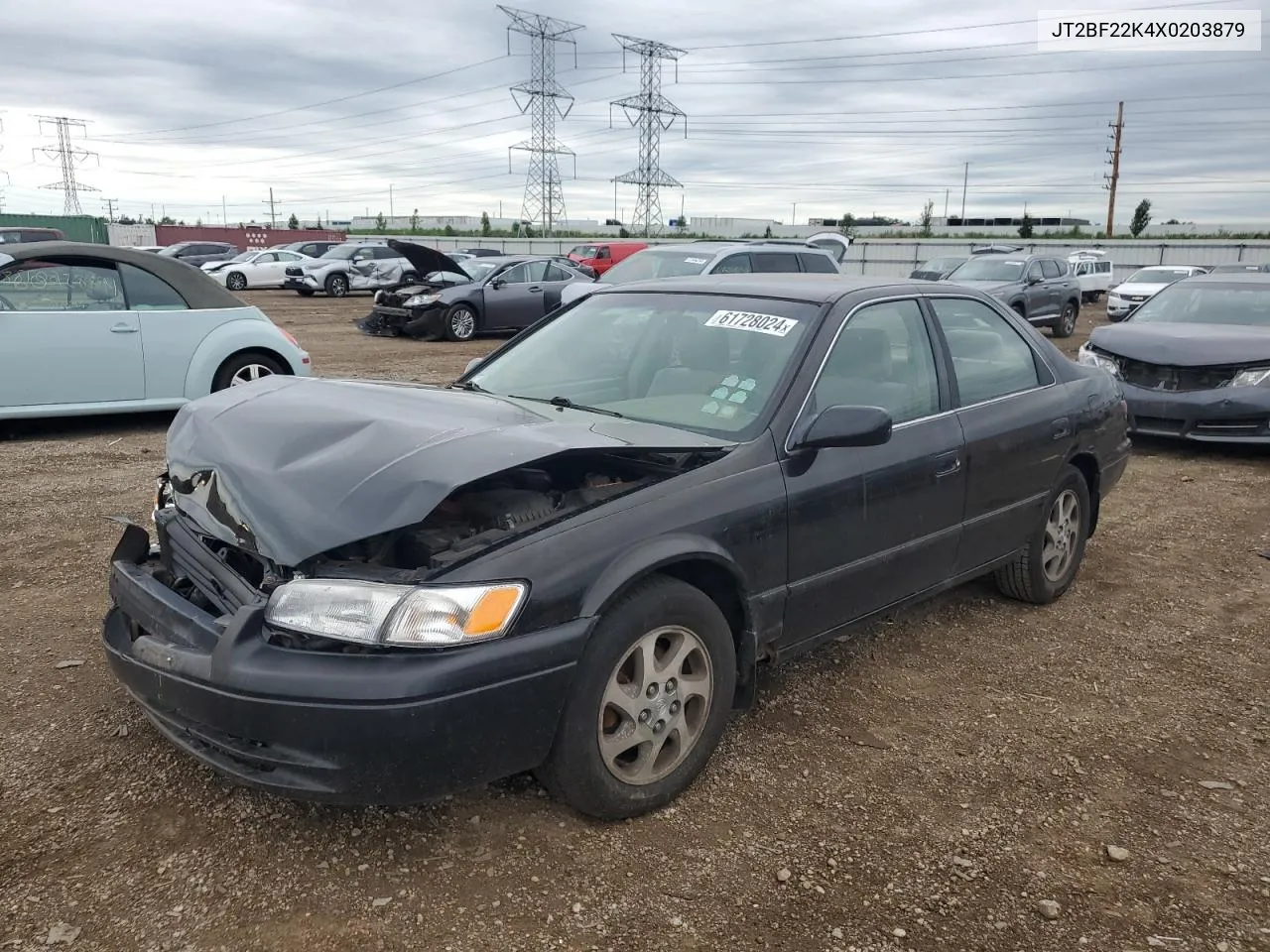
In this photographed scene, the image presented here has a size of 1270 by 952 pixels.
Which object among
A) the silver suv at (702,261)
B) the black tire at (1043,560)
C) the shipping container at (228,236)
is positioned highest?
the shipping container at (228,236)

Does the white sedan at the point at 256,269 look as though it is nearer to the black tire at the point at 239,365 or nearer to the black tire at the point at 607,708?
the black tire at the point at 239,365

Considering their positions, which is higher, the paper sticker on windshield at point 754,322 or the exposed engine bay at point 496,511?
the paper sticker on windshield at point 754,322

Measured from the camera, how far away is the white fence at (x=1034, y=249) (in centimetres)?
A: 4038

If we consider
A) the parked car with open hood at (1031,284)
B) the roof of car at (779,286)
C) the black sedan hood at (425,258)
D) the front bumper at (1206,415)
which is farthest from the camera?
the parked car with open hood at (1031,284)

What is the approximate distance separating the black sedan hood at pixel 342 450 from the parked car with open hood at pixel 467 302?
1268 cm

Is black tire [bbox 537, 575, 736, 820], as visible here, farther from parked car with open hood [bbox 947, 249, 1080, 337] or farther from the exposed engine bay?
parked car with open hood [bbox 947, 249, 1080, 337]

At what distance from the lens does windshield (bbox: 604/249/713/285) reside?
461 inches

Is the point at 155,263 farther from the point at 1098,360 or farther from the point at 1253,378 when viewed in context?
the point at 1253,378

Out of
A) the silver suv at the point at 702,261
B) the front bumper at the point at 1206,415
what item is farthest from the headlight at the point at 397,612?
the silver suv at the point at 702,261

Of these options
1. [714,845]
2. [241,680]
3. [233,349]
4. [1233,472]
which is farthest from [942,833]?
[233,349]

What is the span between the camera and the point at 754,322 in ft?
12.2

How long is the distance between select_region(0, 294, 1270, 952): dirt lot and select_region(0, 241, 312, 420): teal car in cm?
371

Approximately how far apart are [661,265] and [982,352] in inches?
304

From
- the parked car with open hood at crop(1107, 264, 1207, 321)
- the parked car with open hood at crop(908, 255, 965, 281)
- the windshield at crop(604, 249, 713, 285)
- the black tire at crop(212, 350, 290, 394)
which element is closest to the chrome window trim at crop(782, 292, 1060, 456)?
the black tire at crop(212, 350, 290, 394)
